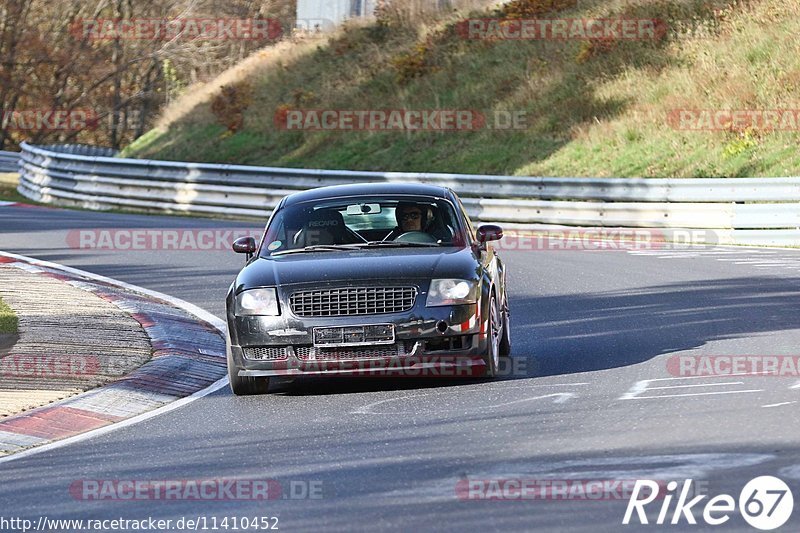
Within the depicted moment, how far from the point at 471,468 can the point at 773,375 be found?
145 inches

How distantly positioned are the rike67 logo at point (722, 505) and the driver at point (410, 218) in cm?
507

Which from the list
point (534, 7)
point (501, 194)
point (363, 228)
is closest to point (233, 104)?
point (534, 7)

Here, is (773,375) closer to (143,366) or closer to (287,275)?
(287,275)

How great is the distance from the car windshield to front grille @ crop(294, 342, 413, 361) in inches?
48.9

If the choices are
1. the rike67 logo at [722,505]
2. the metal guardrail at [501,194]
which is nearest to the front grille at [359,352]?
the rike67 logo at [722,505]

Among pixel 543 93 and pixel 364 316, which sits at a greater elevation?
pixel 543 93

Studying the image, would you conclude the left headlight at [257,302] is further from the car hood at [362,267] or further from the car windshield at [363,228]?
the car windshield at [363,228]

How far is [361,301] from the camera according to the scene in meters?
10.4

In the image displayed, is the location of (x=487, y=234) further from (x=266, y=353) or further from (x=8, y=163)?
(x=8, y=163)

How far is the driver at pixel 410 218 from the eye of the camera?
1162 centimetres

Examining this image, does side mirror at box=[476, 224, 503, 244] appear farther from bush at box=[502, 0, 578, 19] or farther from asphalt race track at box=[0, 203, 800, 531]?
bush at box=[502, 0, 578, 19]

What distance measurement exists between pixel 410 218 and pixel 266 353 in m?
1.86

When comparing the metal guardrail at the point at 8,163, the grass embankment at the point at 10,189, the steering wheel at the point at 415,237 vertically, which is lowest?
the grass embankment at the point at 10,189

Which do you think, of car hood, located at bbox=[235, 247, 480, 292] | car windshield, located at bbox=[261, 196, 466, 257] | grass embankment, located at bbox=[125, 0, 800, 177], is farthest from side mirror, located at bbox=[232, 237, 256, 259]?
grass embankment, located at bbox=[125, 0, 800, 177]
